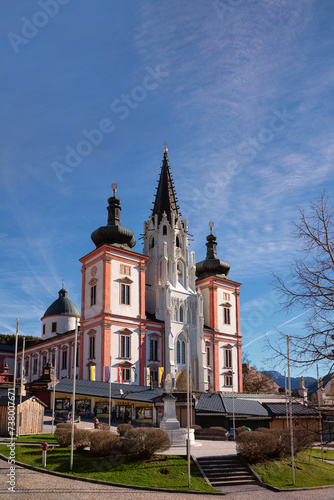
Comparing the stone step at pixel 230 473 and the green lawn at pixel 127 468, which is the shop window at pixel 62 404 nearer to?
the green lawn at pixel 127 468

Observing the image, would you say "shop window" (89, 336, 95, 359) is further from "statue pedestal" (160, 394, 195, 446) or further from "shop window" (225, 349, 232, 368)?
"statue pedestal" (160, 394, 195, 446)

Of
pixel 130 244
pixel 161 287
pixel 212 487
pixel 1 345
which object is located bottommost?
pixel 212 487

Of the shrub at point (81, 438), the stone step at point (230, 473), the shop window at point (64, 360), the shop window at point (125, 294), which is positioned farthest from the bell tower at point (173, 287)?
the stone step at point (230, 473)

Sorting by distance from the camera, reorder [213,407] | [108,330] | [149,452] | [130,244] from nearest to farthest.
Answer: [149,452]
[213,407]
[108,330]
[130,244]

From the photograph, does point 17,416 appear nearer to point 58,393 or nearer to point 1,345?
point 58,393

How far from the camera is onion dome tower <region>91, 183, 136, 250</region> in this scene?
5972 cm

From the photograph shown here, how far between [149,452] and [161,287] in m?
40.6

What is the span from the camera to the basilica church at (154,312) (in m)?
55.1

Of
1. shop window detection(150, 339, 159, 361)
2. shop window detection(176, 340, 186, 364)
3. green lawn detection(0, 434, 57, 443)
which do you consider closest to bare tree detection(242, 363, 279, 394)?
shop window detection(176, 340, 186, 364)

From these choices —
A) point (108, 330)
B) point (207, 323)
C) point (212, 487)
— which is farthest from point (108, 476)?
point (207, 323)

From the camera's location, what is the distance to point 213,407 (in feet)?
129

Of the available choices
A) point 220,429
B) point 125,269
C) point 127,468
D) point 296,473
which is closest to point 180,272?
point 125,269

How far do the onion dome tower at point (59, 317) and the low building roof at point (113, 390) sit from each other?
35079 millimetres

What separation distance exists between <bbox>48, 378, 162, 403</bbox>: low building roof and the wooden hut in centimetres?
1240
